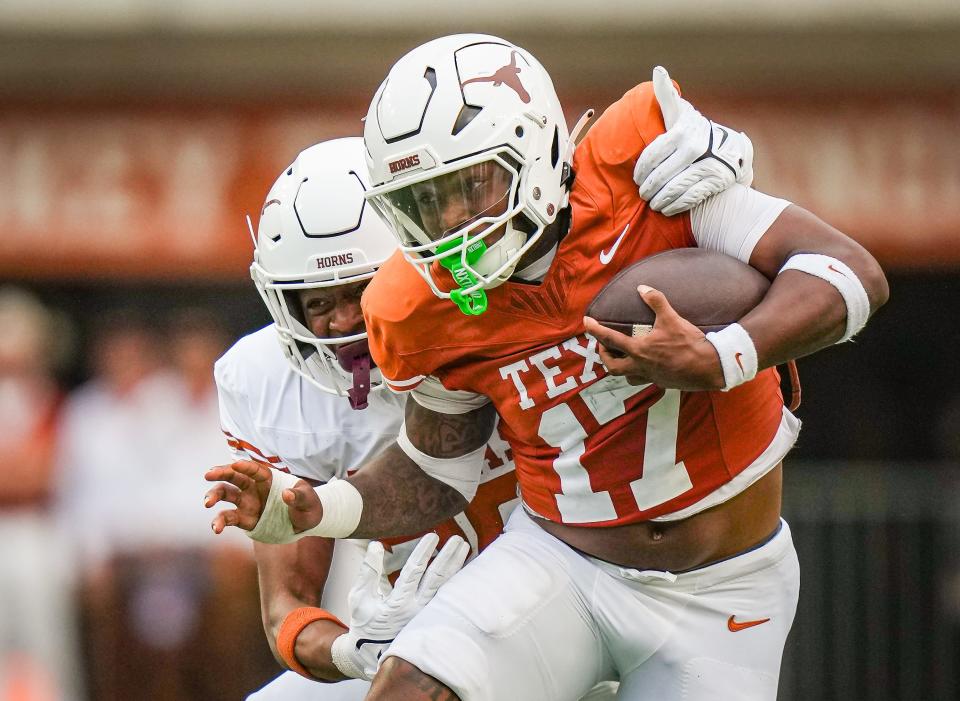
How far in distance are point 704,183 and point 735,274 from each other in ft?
0.65

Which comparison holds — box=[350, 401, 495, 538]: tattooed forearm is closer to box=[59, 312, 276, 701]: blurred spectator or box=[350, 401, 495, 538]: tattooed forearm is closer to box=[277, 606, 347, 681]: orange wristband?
box=[277, 606, 347, 681]: orange wristband

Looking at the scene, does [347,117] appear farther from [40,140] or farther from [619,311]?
[619,311]

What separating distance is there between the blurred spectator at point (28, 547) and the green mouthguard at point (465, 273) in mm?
4602

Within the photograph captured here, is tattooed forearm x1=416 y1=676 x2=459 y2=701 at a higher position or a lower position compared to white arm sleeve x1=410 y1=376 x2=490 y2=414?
lower

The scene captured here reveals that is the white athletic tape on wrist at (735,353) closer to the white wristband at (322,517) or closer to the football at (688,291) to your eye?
the football at (688,291)

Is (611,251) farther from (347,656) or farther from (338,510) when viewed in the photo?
(347,656)

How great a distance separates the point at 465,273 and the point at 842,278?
2.46 ft

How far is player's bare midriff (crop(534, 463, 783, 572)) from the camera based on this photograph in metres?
3.30

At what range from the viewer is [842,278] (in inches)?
116

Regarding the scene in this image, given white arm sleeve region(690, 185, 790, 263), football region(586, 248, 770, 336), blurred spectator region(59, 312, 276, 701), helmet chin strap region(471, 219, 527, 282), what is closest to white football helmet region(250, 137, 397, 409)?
helmet chin strap region(471, 219, 527, 282)

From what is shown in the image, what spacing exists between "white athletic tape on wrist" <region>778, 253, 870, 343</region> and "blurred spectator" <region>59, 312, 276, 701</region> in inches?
181

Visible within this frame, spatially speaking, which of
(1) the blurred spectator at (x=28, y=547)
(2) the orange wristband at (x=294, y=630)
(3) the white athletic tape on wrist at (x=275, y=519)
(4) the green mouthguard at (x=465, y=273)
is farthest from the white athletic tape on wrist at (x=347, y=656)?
(1) the blurred spectator at (x=28, y=547)

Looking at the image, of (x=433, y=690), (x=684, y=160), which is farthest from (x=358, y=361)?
(x=684, y=160)

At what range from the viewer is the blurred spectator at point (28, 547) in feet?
23.4
